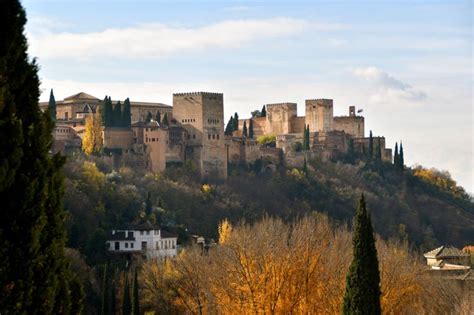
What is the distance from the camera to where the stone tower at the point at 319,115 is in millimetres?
109875

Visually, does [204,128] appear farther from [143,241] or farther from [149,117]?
[143,241]

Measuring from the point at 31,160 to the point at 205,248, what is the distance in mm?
50350

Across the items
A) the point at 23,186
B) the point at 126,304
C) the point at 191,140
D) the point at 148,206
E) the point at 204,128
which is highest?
the point at 204,128

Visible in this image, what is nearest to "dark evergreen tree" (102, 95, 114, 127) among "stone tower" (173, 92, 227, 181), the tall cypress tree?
"stone tower" (173, 92, 227, 181)

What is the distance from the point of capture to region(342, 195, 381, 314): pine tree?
2752 cm

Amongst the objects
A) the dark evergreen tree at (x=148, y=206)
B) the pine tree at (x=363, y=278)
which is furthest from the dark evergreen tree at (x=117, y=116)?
the pine tree at (x=363, y=278)

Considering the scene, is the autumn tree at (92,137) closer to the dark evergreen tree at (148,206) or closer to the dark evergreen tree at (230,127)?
the dark evergreen tree at (148,206)

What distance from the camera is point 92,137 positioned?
3095 inches

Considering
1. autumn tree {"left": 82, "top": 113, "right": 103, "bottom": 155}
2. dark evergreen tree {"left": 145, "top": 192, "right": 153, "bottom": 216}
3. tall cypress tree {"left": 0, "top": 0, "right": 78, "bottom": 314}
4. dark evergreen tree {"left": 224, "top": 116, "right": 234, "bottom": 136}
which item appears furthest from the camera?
dark evergreen tree {"left": 224, "top": 116, "right": 234, "bottom": 136}

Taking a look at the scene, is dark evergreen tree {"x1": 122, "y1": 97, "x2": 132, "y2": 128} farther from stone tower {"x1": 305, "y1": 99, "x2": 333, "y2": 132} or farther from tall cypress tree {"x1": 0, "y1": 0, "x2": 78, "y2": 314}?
tall cypress tree {"x1": 0, "y1": 0, "x2": 78, "y2": 314}

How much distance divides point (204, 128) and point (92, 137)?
10394 mm

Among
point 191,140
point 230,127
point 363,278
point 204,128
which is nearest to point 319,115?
point 230,127

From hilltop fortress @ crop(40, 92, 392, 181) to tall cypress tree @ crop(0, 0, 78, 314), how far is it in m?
60.5

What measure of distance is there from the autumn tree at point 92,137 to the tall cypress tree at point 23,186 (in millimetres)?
65204
